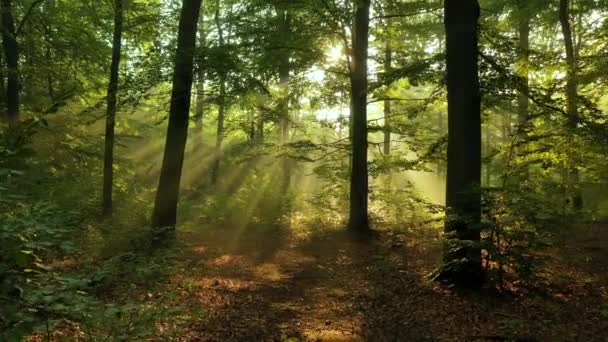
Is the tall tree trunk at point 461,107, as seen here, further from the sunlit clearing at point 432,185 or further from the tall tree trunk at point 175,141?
the sunlit clearing at point 432,185

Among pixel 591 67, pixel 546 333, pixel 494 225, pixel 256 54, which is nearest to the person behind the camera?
pixel 546 333

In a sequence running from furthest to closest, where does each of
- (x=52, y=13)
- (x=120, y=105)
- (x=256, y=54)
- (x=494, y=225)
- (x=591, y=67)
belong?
(x=52, y=13), (x=256, y=54), (x=591, y=67), (x=120, y=105), (x=494, y=225)

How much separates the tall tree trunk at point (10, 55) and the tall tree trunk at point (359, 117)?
903 centimetres

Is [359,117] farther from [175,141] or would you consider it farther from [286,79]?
[175,141]

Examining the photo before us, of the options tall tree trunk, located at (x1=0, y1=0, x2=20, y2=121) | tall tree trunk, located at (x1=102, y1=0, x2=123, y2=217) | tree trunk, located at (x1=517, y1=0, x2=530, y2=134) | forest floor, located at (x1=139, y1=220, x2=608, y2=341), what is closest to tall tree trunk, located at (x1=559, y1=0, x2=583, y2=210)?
tree trunk, located at (x1=517, y1=0, x2=530, y2=134)

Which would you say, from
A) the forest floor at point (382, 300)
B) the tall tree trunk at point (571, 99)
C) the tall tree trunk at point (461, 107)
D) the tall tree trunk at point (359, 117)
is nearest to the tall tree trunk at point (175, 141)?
A: the forest floor at point (382, 300)

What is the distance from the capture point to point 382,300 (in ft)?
23.7

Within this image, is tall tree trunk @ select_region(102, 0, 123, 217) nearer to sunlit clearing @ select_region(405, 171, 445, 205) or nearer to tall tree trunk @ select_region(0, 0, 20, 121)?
tall tree trunk @ select_region(0, 0, 20, 121)

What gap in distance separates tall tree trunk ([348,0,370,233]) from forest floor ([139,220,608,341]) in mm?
2466

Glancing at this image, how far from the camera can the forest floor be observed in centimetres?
573

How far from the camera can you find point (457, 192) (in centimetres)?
728

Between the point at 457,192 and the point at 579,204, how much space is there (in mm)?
9167

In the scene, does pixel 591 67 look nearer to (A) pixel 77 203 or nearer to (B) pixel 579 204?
(B) pixel 579 204

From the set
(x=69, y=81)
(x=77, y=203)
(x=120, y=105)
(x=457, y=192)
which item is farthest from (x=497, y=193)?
(x=69, y=81)
